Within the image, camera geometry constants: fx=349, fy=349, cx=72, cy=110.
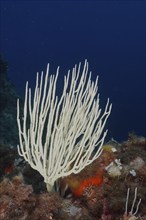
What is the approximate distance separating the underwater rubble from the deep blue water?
4235 inches

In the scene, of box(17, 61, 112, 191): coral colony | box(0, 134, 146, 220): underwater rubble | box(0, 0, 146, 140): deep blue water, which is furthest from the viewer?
box(0, 0, 146, 140): deep blue water

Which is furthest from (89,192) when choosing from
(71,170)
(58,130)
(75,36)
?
(75,36)

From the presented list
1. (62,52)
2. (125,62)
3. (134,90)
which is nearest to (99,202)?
(134,90)

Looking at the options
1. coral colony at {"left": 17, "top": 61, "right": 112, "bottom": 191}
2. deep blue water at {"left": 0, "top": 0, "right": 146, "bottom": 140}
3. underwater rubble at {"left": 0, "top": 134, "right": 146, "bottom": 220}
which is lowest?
deep blue water at {"left": 0, "top": 0, "right": 146, "bottom": 140}

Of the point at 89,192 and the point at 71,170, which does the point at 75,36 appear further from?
the point at 71,170

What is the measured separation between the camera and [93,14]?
560 feet

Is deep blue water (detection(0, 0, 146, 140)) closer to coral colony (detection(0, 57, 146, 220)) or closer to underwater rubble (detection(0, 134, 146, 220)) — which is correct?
underwater rubble (detection(0, 134, 146, 220))

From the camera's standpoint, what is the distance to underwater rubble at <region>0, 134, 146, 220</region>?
325cm

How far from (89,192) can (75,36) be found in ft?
506

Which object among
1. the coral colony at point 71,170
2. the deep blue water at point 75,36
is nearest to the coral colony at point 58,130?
the coral colony at point 71,170


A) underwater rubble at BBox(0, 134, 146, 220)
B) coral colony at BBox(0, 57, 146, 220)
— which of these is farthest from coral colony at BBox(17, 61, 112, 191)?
underwater rubble at BBox(0, 134, 146, 220)

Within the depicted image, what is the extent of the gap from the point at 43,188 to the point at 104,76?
111440 mm

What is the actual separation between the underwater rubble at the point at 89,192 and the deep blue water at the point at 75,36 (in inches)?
4235

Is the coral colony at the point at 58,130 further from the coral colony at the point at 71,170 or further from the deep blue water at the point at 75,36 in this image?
the deep blue water at the point at 75,36
